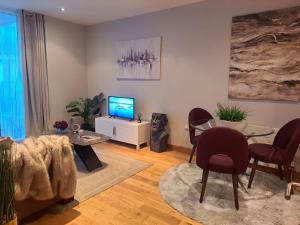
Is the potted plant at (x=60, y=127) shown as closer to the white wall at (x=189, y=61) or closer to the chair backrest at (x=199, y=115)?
the white wall at (x=189, y=61)

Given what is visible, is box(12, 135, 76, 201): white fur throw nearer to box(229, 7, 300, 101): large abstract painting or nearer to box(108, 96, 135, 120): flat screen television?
box(108, 96, 135, 120): flat screen television

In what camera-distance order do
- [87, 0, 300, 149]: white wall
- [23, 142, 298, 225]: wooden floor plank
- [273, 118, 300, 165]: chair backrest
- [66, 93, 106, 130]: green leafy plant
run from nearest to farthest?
[23, 142, 298, 225]: wooden floor plank, [273, 118, 300, 165]: chair backrest, [87, 0, 300, 149]: white wall, [66, 93, 106, 130]: green leafy plant

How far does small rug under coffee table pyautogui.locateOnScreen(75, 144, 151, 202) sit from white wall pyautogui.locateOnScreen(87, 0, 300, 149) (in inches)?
42.8

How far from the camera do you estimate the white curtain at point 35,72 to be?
4.21 meters

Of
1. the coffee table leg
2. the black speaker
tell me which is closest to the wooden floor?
the coffee table leg

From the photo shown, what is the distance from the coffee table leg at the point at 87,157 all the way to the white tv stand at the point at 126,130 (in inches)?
40.5

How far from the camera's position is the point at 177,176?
305 centimetres

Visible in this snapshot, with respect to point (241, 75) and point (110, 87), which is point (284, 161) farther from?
point (110, 87)

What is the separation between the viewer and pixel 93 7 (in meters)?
3.94

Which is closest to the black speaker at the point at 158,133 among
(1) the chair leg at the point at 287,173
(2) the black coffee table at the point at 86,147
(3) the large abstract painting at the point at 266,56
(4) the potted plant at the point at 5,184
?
(2) the black coffee table at the point at 86,147

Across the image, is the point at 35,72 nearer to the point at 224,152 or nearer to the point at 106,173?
the point at 106,173

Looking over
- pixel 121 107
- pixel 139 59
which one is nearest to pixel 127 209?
pixel 121 107

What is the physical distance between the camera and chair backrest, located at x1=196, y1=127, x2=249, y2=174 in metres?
2.20

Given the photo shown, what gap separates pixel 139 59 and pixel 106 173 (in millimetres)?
2361
